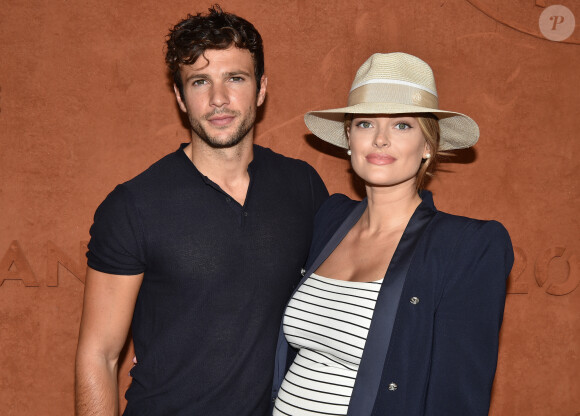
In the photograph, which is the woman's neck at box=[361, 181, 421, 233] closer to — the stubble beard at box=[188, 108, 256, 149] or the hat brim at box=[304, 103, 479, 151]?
the hat brim at box=[304, 103, 479, 151]

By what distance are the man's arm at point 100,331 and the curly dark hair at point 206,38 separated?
911mm

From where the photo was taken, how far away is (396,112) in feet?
7.18

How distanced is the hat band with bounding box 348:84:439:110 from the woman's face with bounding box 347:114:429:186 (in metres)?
0.07

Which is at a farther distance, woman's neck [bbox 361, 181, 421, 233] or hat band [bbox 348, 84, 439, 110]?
woman's neck [bbox 361, 181, 421, 233]

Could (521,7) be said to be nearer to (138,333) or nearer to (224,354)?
(224,354)

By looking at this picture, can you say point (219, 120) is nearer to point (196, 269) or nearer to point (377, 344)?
point (196, 269)

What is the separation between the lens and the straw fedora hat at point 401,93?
88.7 inches

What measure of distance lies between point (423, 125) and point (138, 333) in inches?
60.3

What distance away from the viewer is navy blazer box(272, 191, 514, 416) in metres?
1.99

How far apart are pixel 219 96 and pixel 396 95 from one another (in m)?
0.76

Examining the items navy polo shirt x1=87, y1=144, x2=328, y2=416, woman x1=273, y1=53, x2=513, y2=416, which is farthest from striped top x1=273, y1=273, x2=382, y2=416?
navy polo shirt x1=87, y1=144, x2=328, y2=416

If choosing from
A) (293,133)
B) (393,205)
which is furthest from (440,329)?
(293,133)

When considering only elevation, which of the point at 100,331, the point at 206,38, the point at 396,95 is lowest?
the point at 100,331

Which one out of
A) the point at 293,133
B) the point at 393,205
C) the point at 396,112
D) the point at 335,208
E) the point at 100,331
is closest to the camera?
the point at 396,112
